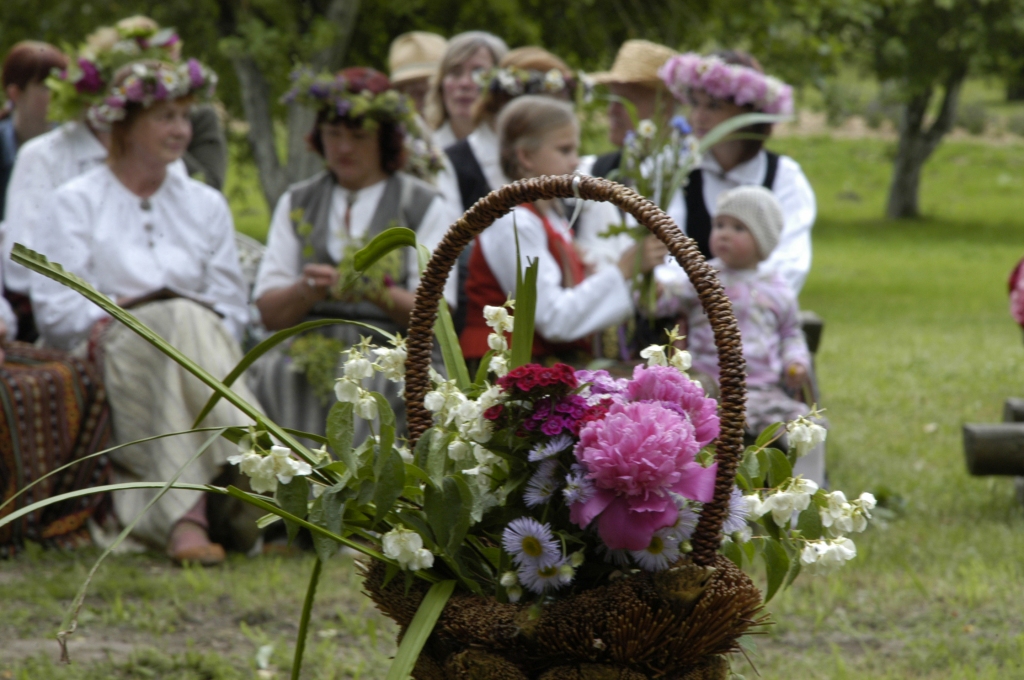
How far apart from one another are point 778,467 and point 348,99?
302cm

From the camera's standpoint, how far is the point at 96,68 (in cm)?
447

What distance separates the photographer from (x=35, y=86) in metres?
5.41

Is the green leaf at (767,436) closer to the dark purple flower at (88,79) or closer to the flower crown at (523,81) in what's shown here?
the flower crown at (523,81)

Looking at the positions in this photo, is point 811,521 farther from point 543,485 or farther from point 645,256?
point 645,256

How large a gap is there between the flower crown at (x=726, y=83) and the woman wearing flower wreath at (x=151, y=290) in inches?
75.8

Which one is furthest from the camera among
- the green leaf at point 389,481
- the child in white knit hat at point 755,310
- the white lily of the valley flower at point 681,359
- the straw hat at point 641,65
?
the straw hat at point 641,65

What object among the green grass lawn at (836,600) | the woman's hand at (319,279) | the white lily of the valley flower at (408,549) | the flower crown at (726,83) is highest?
the flower crown at (726,83)

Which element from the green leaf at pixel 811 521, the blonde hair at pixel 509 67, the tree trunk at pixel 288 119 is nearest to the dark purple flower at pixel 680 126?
the blonde hair at pixel 509 67

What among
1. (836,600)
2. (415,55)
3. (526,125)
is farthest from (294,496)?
(415,55)

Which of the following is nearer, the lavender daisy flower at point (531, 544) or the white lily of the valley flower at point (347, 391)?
the lavender daisy flower at point (531, 544)

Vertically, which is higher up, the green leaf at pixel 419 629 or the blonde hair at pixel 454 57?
the blonde hair at pixel 454 57

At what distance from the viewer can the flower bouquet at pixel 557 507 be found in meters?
1.58

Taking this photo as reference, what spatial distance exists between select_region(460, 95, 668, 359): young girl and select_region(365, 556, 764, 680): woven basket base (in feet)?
8.01

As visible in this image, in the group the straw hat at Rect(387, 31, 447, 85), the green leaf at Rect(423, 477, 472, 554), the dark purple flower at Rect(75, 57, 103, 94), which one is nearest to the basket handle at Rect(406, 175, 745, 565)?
the green leaf at Rect(423, 477, 472, 554)
